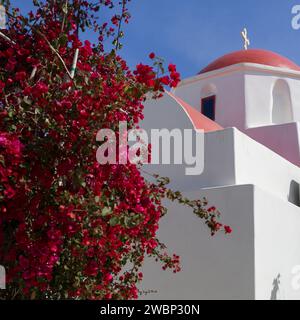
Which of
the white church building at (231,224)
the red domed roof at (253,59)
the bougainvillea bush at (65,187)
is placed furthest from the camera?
the red domed roof at (253,59)

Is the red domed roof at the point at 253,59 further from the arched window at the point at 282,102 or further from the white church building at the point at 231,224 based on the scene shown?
the white church building at the point at 231,224

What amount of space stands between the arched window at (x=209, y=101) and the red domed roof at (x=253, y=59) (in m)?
0.57

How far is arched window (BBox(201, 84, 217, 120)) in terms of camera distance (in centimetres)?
1175

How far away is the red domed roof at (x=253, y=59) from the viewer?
12.1 m

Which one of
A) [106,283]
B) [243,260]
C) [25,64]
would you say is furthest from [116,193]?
[243,260]

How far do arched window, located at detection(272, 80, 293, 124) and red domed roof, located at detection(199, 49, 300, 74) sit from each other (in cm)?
54

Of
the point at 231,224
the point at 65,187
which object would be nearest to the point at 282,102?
the point at 231,224

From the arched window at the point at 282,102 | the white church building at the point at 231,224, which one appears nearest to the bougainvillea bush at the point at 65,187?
the white church building at the point at 231,224

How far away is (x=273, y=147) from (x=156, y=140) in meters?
3.23

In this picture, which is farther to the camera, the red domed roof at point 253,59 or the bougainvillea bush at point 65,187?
the red domed roof at point 253,59

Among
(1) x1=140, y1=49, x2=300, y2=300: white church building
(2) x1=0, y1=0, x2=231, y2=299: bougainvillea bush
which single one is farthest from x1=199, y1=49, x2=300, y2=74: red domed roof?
(2) x1=0, y1=0, x2=231, y2=299: bougainvillea bush

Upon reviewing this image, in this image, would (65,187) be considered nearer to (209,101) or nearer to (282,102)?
(209,101)

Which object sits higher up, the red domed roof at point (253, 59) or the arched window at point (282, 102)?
the red domed roof at point (253, 59)

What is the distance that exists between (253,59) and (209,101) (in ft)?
5.04
